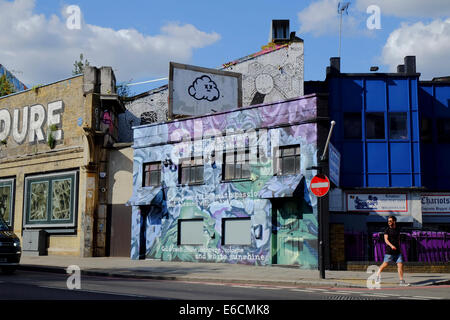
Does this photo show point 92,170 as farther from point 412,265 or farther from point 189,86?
point 412,265

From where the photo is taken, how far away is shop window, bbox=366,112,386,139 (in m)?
27.6

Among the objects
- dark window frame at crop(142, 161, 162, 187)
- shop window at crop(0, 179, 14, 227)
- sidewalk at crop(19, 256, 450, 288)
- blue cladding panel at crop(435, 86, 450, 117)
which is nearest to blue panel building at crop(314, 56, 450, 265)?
blue cladding panel at crop(435, 86, 450, 117)

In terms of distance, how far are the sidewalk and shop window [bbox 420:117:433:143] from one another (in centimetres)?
1203

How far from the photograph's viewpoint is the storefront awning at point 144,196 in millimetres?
24562

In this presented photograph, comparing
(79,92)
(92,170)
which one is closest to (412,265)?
(92,170)

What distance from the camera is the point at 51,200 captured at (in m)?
29.0

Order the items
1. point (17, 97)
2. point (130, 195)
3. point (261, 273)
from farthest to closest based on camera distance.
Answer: point (17, 97)
point (130, 195)
point (261, 273)

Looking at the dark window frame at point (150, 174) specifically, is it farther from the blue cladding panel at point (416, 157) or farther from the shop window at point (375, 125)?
the blue cladding panel at point (416, 157)

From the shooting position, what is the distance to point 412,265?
740 inches

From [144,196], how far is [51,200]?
6.64m

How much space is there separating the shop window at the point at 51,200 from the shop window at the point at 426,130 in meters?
18.0

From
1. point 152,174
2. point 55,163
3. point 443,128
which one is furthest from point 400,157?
point 55,163

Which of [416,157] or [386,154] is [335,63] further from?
[416,157]
